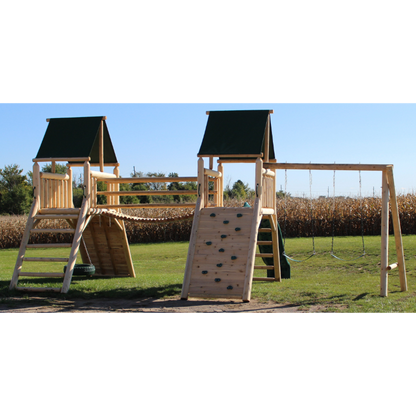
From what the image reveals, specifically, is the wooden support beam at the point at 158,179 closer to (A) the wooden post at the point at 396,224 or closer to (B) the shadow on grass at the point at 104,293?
(B) the shadow on grass at the point at 104,293

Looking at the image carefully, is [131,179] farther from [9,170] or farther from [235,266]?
[9,170]

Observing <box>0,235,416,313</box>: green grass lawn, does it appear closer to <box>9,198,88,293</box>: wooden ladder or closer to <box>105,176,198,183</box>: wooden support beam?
<box>9,198,88,293</box>: wooden ladder

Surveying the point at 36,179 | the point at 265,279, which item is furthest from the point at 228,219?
the point at 36,179

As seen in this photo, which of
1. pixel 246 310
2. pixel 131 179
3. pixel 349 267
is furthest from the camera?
pixel 349 267

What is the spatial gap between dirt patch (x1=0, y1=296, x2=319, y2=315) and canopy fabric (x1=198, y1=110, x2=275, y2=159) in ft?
10.9

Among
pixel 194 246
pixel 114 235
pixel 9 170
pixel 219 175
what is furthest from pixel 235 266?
pixel 9 170

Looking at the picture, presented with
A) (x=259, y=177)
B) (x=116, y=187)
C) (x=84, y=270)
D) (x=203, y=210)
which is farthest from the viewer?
(x=116, y=187)

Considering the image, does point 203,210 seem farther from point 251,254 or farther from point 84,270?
point 84,270

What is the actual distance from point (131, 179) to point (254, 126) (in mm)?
3322

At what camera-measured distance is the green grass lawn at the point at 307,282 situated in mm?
9148

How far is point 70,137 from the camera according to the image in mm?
11625

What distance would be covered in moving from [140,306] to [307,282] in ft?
16.6

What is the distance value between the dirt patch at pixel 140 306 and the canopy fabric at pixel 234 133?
3337mm

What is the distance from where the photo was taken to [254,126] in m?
10.8
